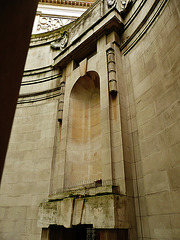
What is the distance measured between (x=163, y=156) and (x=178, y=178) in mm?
846

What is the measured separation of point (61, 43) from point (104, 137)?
9.10m

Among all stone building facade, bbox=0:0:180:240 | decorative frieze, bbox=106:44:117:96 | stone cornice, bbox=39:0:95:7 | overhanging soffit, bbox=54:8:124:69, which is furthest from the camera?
stone cornice, bbox=39:0:95:7

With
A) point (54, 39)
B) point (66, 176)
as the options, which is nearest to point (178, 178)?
point (66, 176)

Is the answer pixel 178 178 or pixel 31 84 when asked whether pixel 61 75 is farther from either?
pixel 178 178

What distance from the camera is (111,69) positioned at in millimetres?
8680

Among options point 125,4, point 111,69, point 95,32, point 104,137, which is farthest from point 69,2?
point 104,137

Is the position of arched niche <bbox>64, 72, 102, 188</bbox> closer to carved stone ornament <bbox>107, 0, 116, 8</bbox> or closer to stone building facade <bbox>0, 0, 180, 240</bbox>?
stone building facade <bbox>0, 0, 180, 240</bbox>

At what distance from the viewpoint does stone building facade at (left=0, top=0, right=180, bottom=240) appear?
232 inches

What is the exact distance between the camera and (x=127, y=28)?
980 cm

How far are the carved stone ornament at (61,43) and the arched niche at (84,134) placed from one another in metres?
4.16

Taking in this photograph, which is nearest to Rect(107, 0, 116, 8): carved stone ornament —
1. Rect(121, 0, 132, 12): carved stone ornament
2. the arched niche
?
Rect(121, 0, 132, 12): carved stone ornament

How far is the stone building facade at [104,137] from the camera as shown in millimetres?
5898

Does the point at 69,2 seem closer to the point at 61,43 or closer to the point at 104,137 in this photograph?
the point at 61,43

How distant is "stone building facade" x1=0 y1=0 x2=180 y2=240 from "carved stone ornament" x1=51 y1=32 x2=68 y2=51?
0.11m
